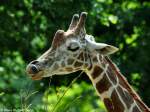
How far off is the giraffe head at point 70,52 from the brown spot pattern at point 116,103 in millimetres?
413

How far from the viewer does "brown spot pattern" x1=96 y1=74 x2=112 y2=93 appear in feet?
28.5

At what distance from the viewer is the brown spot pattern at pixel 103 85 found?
868 centimetres

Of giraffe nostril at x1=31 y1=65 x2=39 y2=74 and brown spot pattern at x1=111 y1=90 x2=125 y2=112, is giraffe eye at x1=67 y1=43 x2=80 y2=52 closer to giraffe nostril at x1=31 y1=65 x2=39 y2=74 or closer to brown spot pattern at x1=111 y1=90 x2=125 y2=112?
giraffe nostril at x1=31 y1=65 x2=39 y2=74

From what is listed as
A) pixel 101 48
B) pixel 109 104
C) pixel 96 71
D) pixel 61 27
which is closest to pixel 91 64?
pixel 96 71

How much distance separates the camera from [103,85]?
870cm

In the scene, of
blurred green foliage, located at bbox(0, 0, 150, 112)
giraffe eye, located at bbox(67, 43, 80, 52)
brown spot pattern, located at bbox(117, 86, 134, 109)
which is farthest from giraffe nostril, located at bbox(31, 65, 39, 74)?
blurred green foliage, located at bbox(0, 0, 150, 112)

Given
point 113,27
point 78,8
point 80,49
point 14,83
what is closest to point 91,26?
point 78,8

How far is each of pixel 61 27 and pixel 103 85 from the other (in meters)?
5.40

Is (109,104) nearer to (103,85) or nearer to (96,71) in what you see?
(103,85)

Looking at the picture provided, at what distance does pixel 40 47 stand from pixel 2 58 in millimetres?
1139

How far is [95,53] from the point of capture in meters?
8.66

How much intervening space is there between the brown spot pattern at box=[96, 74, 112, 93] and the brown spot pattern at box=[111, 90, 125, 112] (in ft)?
0.30

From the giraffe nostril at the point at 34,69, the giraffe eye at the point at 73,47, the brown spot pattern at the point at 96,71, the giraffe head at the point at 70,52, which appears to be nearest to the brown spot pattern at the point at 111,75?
the brown spot pattern at the point at 96,71

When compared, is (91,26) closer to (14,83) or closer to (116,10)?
(116,10)
